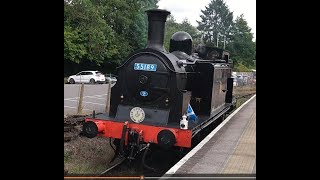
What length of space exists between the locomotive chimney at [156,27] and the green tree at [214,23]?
3.95 metres

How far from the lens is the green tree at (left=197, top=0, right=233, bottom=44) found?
31.4 ft

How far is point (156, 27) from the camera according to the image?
5461 millimetres

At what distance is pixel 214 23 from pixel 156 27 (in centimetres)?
642

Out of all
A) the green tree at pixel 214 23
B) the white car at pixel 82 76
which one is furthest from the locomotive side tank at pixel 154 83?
the green tree at pixel 214 23

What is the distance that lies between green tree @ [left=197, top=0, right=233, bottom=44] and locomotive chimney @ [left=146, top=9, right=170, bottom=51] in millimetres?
3949

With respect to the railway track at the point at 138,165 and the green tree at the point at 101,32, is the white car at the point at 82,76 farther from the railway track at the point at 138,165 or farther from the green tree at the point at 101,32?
the railway track at the point at 138,165

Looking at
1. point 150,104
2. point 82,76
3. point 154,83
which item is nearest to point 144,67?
point 154,83

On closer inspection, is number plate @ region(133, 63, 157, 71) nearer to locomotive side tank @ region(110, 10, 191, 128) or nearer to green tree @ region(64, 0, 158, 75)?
locomotive side tank @ region(110, 10, 191, 128)

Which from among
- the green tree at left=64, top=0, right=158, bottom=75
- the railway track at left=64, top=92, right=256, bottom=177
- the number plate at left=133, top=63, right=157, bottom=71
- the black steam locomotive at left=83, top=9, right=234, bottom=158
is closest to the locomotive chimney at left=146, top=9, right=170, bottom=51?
the black steam locomotive at left=83, top=9, right=234, bottom=158
